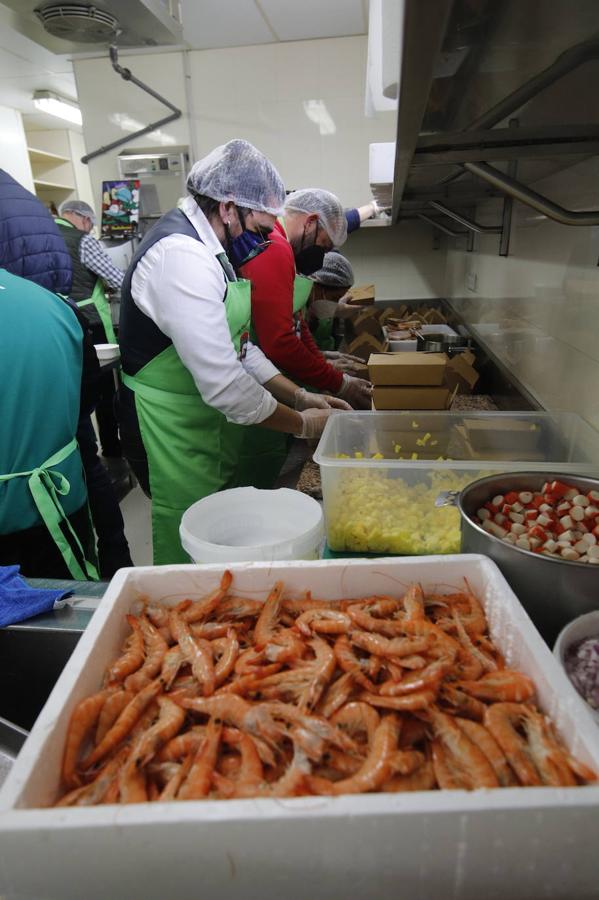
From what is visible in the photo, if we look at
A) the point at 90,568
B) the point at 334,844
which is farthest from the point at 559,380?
the point at 90,568

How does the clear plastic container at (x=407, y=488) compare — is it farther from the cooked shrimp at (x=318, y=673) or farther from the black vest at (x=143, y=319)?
the black vest at (x=143, y=319)

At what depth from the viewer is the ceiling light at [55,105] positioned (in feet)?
19.7

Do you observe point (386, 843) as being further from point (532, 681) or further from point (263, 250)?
point (263, 250)

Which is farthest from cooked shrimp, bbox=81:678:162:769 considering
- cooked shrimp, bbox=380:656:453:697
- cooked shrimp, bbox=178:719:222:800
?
cooked shrimp, bbox=380:656:453:697

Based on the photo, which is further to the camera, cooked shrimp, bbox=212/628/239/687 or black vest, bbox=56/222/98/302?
black vest, bbox=56/222/98/302

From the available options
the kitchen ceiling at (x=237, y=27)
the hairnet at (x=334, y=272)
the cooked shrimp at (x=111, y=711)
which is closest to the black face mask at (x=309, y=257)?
the hairnet at (x=334, y=272)

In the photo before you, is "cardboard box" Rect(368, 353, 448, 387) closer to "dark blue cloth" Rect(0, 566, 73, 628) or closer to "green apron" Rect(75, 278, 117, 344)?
"dark blue cloth" Rect(0, 566, 73, 628)

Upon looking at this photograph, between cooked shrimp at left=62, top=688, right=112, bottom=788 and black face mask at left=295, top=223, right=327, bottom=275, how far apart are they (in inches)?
106

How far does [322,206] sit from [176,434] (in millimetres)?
1614

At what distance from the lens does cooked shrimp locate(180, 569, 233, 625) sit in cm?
91

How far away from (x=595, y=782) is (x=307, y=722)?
329 mm

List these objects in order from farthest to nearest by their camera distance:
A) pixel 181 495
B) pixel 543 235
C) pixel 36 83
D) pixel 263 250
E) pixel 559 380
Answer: pixel 36 83, pixel 263 250, pixel 181 495, pixel 543 235, pixel 559 380

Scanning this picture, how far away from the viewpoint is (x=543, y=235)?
187cm

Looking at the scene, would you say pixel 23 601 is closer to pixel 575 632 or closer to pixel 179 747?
pixel 179 747
